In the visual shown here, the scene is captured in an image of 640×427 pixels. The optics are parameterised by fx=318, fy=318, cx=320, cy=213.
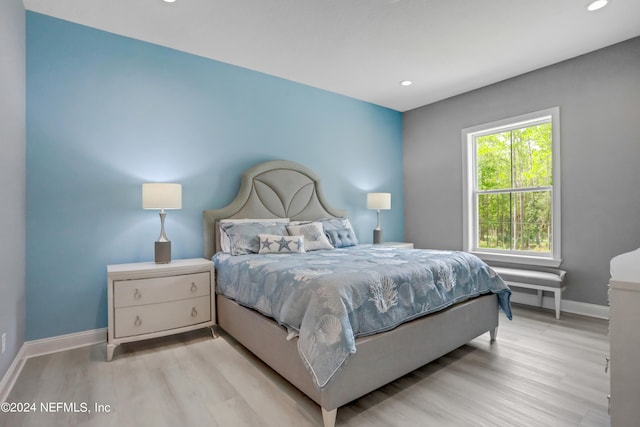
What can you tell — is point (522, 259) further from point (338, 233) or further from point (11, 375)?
point (11, 375)

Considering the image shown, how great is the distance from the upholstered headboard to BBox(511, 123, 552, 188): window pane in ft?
7.84

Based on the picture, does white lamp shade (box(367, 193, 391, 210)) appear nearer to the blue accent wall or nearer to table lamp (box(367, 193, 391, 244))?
table lamp (box(367, 193, 391, 244))

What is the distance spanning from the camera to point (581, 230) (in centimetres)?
342

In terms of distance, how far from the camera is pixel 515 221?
13.4ft

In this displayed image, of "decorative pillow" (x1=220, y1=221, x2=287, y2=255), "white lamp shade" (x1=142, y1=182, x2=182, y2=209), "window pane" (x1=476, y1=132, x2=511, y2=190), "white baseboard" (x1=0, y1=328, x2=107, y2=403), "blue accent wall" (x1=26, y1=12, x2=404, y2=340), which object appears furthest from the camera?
"window pane" (x1=476, y1=132, x2=511, y2=190)

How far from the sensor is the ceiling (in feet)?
8.26

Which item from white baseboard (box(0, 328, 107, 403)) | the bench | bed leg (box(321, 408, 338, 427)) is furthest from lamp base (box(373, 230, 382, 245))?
white baseboard (box(0, 328, 107, 403))

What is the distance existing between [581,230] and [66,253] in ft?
16.4

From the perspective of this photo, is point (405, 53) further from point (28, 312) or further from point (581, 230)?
point (28, 312)

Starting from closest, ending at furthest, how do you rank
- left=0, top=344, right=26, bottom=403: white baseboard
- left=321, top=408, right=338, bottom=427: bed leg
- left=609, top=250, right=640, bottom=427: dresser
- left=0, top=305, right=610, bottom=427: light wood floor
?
left=609, top=250, right=640, bottom=427: dresser → left=321, top=408, right=338, bottom=427: bed leg → left=0, top=305, right=610, bottom=427: light wood floor → left=0, top=344, right=26, bottom=403: white baseboard

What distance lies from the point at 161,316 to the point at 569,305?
13.6 feet

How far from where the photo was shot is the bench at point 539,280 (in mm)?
3273

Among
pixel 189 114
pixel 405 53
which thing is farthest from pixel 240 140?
pixel 405 53

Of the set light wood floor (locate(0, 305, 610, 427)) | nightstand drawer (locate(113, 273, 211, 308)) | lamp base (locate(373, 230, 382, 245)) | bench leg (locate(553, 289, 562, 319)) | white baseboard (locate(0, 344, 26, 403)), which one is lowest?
light wood floor (locate(0, 305, 610, 427))
